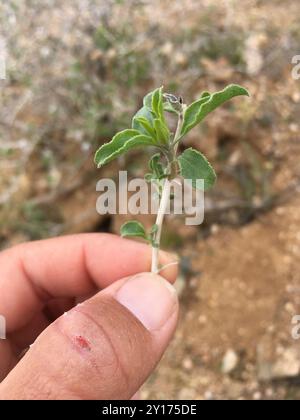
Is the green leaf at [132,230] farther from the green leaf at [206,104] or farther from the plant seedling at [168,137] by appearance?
the green leaf at [206,104]

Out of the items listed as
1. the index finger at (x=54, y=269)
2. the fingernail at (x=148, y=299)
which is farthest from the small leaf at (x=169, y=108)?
the index finger at (x=54, y=269)

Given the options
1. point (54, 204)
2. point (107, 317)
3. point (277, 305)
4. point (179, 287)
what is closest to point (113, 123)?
point (54, 204)

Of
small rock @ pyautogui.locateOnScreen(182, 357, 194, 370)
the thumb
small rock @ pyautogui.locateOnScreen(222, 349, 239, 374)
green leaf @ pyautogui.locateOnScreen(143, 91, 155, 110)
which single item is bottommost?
small rock @ pyautogui.locateOnScreen(182, 357, 194, 370)

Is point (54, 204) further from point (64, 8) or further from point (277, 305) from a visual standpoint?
point (277, 305)

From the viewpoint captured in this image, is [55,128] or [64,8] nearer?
[64,8]

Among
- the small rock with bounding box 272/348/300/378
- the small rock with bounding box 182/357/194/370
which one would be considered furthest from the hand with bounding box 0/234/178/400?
the small rock with bounding box 272/348/300/378

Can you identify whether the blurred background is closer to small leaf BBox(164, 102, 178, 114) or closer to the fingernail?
the fingernail
